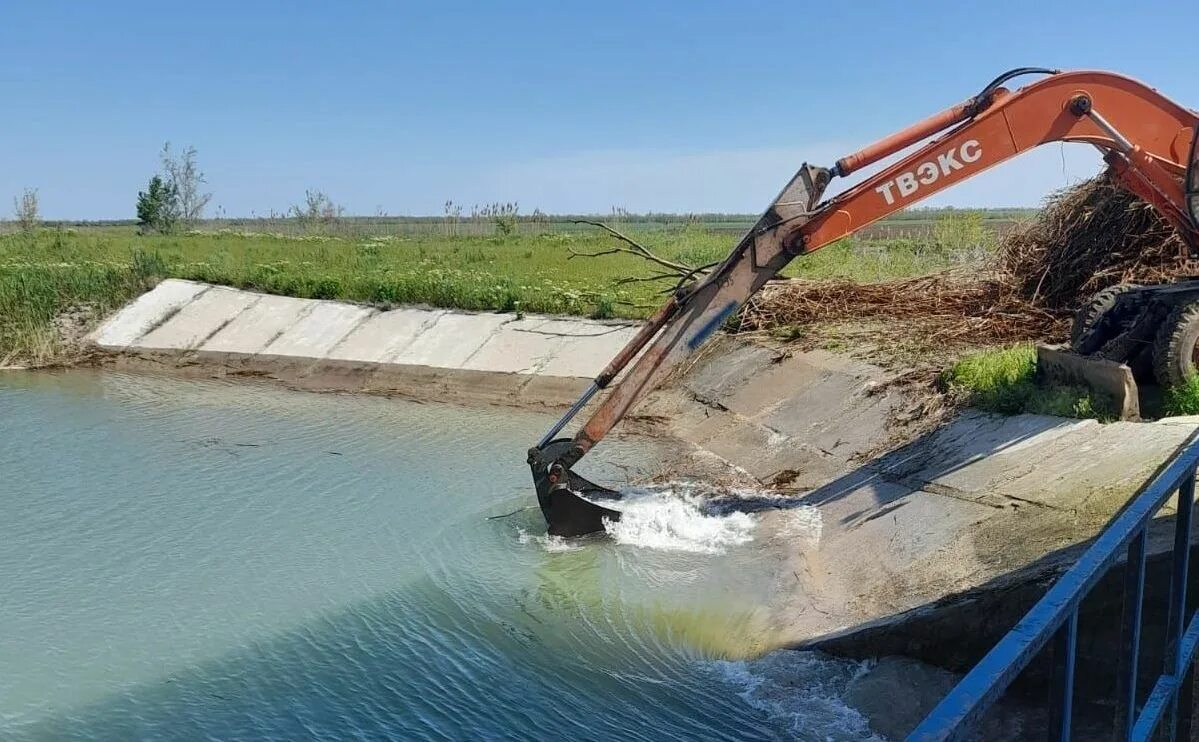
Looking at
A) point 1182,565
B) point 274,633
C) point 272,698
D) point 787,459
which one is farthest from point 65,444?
point 1182,565

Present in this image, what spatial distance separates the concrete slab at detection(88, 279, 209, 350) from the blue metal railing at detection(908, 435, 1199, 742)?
19.3 meters

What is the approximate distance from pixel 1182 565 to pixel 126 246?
31952 mm

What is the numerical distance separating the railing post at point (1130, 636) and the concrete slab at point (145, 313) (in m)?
19.3

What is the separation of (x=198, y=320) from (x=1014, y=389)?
1575cm

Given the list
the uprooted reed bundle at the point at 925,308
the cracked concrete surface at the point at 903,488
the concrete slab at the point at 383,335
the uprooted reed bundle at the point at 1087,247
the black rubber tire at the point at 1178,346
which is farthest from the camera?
the concrete slab at the point at 383,335

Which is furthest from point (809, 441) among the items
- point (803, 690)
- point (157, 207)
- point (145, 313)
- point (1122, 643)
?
point (157, 207)

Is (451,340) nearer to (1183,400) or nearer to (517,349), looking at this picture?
(517,349)

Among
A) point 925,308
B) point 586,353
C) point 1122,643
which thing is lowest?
point 1122,643

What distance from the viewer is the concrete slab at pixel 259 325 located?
59.2ft

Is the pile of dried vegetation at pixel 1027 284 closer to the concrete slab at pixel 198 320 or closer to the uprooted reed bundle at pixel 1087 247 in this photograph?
the uprooted reed bundle at pixel 1087 247

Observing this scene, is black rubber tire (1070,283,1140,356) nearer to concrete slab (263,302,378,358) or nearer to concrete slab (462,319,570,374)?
concrete slab (462,319,570,374)

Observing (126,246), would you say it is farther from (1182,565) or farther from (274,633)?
(1182,565)

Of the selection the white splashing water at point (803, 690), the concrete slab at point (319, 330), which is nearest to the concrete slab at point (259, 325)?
the concrete slab at point (319, 330)

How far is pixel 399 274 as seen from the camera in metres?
20.3
